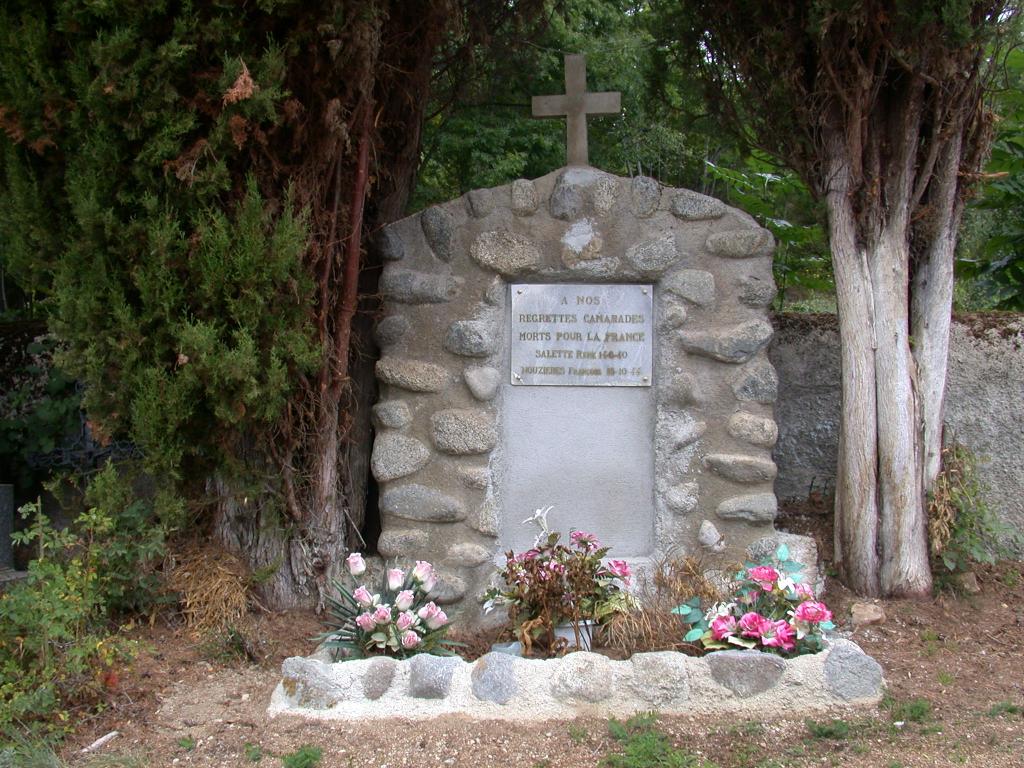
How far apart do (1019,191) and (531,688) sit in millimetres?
4164

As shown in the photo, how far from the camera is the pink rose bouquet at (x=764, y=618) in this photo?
→ 325 cm

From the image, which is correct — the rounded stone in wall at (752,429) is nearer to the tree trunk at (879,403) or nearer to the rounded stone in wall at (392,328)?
the tree trunk at (879,403)

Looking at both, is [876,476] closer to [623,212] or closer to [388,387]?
[623,212]

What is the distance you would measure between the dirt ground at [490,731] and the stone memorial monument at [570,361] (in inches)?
41.5

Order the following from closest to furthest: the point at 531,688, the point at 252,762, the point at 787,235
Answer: the point at 252,762 → the point at 531,688 → the point at 787,235

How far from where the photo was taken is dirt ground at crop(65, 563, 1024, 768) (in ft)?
9.40

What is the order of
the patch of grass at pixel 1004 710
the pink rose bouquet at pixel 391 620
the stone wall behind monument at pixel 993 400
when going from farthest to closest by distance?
1. the stone wall behind monument at pixel 993 400
2. the pink rose bouquet at pixel 391 620
3. the patch of grass at pixel 1004 710

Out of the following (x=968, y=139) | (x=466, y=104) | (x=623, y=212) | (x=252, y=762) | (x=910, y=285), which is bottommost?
(x=252, y=762)

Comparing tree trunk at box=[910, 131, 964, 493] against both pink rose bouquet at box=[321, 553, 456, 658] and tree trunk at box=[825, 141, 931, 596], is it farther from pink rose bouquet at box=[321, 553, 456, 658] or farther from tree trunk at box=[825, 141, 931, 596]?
pink rose bouquet at box=[321, 553, 456, 658]

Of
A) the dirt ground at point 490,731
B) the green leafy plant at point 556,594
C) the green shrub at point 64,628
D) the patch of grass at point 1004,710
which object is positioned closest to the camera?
the dirt ground at point 490,731

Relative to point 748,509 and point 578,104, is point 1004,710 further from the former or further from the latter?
point 578,104

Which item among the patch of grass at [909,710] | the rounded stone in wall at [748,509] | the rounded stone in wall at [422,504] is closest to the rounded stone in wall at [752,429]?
the rounded stone in wall at [748,509]

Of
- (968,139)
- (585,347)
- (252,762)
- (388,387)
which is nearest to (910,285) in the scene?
(968,139)

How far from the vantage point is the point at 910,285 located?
4.60 m
